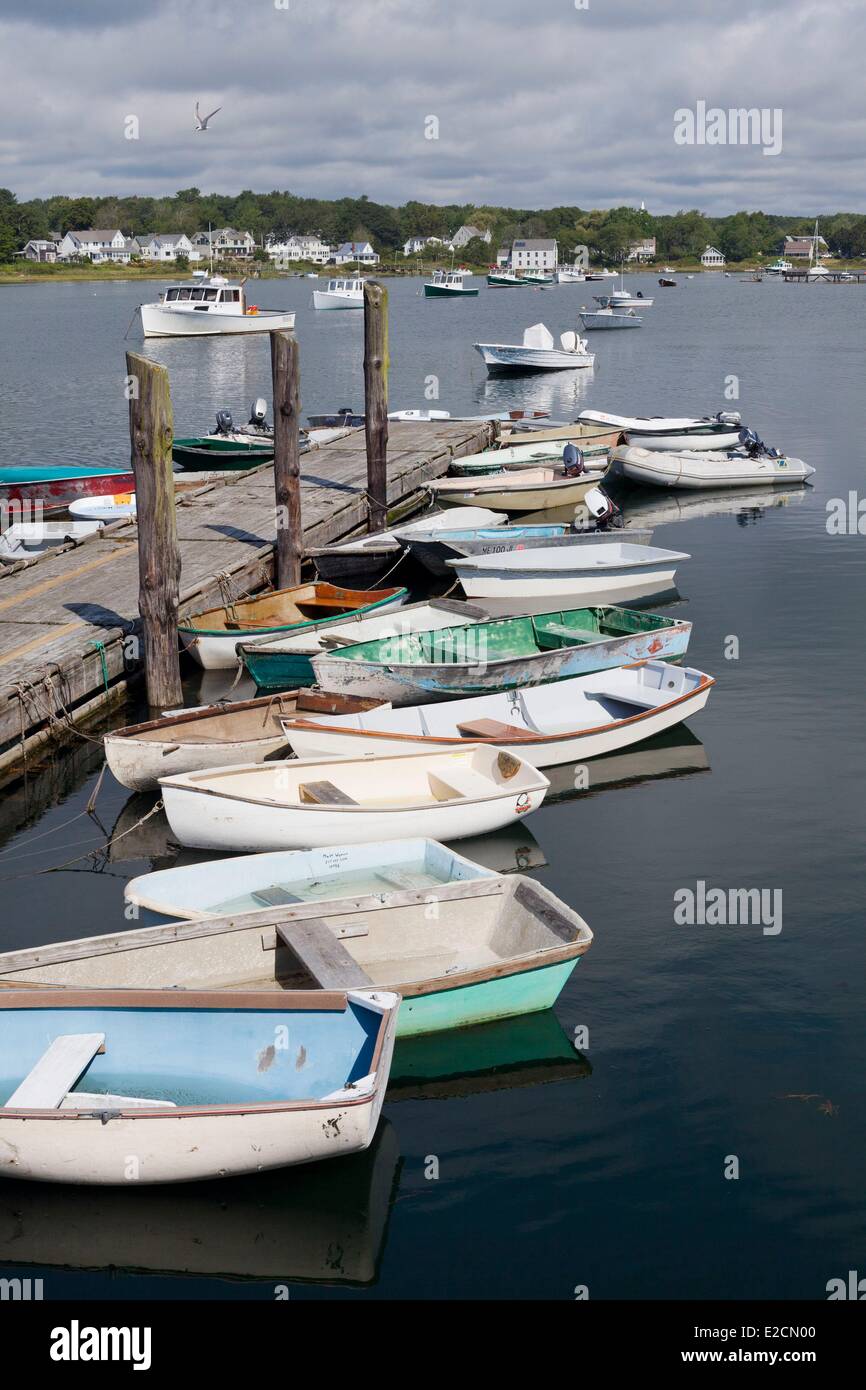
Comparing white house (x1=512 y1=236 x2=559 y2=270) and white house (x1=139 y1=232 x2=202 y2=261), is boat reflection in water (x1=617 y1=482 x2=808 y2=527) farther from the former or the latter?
white house (x1=512 y1=236 x2=559 y2=270)

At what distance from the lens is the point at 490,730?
14.6m

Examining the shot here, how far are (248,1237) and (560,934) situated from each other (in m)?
3.24

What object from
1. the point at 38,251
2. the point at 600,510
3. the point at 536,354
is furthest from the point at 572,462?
the point at 38,251

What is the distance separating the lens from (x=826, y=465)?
36.1 metres

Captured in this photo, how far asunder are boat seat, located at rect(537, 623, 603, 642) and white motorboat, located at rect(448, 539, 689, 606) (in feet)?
9.93

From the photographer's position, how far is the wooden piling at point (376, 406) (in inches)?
992

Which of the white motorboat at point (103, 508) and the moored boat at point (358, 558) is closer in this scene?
the moored boat at point (358, 558)

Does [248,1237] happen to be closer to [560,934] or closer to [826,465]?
[560,934]

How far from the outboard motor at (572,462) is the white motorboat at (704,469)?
3.31 m

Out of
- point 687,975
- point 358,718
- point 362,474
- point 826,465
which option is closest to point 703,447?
point 826,465

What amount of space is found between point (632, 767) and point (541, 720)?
A: 1258 millimetres

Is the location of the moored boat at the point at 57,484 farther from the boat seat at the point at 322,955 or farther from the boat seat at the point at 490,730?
the boat seat at the point at 322,955

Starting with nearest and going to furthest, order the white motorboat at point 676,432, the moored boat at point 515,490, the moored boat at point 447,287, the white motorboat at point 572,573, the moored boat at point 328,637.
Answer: the moored boat at point 328,637, the white motorboat at point 572,573, the moored boat at point 515,490, the white motorboat at point 676,432, the moored boat at point 447,287

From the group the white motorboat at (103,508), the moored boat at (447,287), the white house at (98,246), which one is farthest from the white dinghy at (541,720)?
the white house at (98,246)
